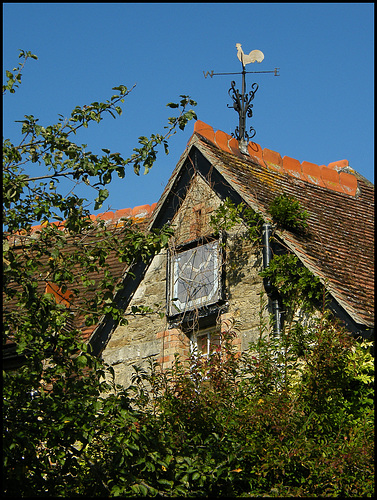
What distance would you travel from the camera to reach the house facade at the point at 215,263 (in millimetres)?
9492

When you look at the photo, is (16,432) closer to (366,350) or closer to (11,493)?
(11,493)

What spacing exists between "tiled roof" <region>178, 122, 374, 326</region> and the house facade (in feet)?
0.07

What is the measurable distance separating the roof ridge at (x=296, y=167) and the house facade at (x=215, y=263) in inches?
3.5

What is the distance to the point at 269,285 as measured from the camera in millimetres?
9430

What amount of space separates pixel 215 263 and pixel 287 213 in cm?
119

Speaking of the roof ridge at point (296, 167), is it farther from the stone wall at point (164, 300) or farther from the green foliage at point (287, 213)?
the green foliage at point (287, 213)

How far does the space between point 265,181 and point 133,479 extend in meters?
5.77

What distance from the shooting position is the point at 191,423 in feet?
25.3

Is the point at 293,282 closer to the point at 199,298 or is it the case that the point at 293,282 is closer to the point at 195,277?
the point at 199,298

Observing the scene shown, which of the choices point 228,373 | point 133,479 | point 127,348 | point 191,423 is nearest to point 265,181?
point 127,348

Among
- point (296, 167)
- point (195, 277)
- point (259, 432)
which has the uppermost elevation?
point (296, 167)

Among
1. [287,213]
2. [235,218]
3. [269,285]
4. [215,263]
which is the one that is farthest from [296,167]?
[269,285]

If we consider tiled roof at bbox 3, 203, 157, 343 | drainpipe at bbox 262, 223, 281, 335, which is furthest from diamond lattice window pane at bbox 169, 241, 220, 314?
tiled roof at bbox 3, 203, 157, 343

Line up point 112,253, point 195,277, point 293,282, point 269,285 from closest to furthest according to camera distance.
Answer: point 293,282 < point 269,285 < point 195,277 < point 112,253
